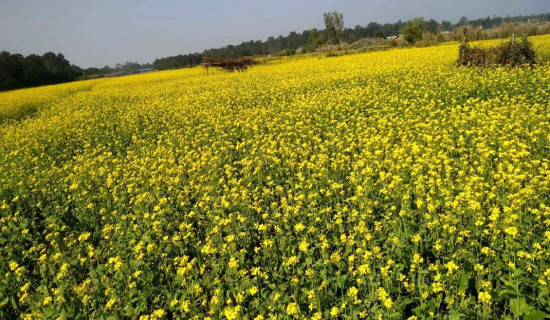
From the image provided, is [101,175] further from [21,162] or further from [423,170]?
[423,170]

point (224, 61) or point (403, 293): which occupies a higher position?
point (224, 61)

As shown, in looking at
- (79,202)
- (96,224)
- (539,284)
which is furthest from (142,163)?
(539,284)

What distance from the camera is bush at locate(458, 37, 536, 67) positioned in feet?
50.8

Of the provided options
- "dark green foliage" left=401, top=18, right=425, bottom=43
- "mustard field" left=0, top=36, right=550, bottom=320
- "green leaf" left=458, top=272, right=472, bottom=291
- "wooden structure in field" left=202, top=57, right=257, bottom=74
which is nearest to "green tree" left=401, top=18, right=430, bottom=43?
"dark green foliage" left=401, top=18, right=425, bottom=43

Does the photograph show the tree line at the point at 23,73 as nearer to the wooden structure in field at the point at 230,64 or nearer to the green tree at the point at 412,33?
the wooden structure in field at the point at 230,64

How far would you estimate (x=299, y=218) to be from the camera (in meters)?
5.56

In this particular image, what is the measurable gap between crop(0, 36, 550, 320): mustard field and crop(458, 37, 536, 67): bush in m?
2.87

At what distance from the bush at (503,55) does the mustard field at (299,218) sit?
9.41 feet

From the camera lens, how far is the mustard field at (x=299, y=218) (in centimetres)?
391

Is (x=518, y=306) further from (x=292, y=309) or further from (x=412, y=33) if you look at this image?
(x=412, y=33)

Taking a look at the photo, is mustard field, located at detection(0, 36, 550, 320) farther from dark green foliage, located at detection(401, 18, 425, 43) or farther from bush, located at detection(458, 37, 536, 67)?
dark green foliage, located at detection(401, 18, 425, 43)

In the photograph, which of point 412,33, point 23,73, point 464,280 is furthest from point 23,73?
point 464,280

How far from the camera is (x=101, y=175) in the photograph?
9.01 metres

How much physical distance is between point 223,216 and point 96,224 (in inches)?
109
